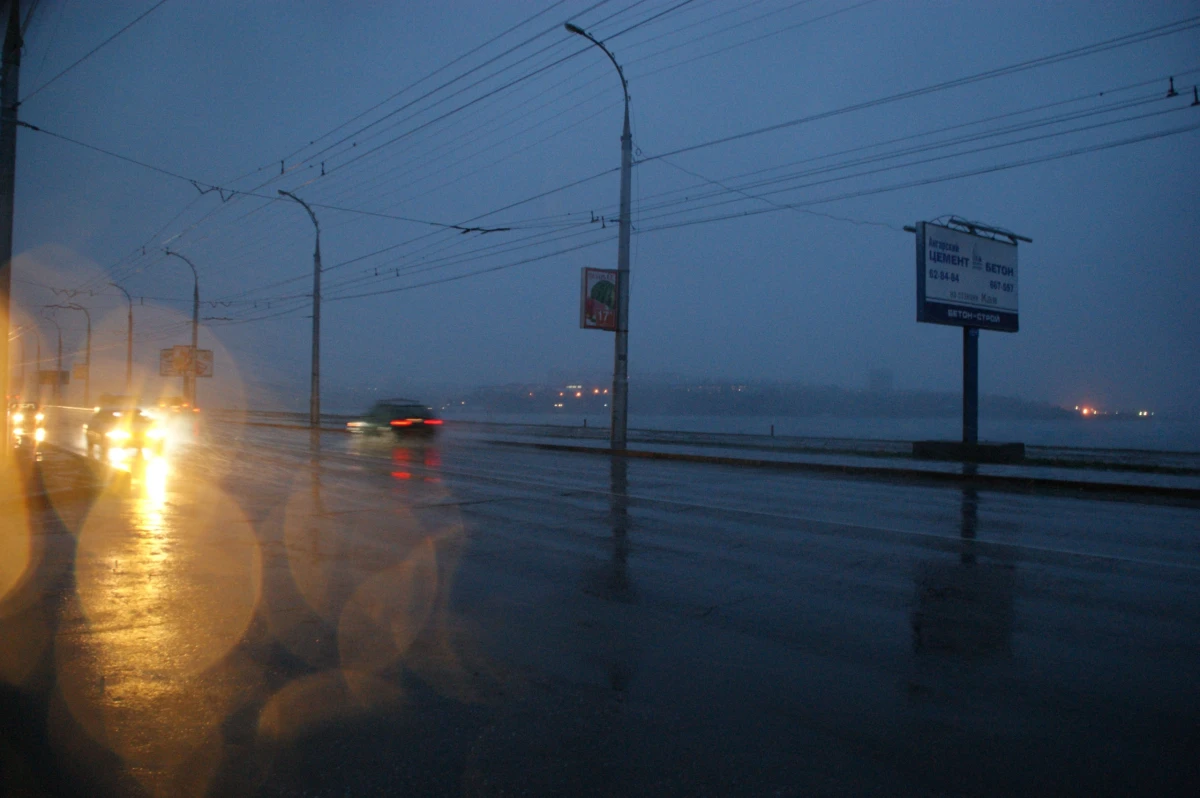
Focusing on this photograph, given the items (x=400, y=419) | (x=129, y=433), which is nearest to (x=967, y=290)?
(x=400, y=419)

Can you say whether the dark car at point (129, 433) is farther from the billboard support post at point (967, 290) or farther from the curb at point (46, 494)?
the billboard support post at point (967, 290)

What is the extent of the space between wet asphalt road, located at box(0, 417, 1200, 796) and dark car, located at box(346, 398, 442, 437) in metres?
21.2

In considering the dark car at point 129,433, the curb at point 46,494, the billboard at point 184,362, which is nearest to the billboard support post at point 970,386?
the curb at point 46,494

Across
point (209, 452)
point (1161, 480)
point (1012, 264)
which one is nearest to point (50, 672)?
point (1161, 480)

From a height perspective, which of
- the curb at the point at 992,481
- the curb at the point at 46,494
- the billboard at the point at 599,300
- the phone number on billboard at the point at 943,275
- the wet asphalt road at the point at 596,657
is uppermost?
the phone number on billboard at the point at 943,275

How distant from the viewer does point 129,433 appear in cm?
2539

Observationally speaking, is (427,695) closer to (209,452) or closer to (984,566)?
(984,566)

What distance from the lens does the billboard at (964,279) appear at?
25828mm

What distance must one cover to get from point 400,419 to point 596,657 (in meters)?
28.2

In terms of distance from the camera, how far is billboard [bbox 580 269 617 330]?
88.0 ft

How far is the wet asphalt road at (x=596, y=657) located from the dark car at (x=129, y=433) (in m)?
15.4

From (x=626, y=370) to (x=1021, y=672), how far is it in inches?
854

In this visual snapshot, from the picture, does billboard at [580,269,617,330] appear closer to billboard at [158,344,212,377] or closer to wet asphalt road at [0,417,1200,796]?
wet asphalt road at [0,417,1200,796]

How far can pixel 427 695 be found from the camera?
4609 mm
